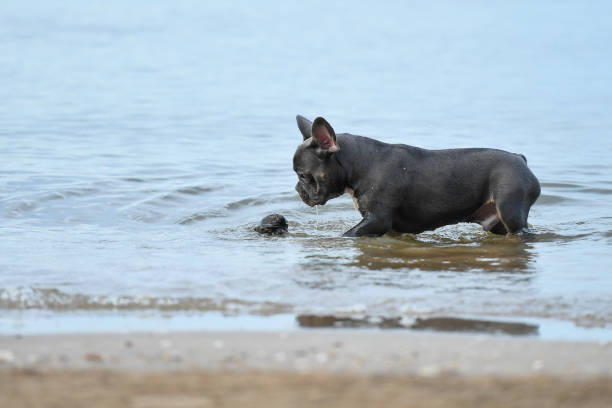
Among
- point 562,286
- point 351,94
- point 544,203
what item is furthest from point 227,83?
point 562,286

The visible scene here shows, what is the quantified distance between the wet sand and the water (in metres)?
0.54

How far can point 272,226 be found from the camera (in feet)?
33.3

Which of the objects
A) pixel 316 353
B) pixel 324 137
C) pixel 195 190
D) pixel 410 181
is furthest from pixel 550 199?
pixel 316 353

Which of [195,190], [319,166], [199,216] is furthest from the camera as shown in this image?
[195,190]

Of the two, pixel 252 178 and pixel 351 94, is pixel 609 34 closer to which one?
pixel 351 94

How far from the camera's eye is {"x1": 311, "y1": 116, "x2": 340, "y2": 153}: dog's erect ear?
364 inches

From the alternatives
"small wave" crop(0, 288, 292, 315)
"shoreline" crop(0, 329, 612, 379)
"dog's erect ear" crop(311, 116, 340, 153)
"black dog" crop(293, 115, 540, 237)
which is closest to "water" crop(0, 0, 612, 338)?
"small wave" crop(0, 288, 292, 315)

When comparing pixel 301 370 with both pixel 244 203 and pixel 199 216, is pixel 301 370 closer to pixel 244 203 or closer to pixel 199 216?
pixel 199 216

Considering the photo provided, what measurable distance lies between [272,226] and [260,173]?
491 centimetres

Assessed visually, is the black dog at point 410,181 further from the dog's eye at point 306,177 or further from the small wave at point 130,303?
the small wave at point 130,303

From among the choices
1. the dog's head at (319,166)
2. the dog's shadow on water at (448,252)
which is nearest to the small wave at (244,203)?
the dog's head at (319,166)

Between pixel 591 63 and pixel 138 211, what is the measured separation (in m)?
26.0

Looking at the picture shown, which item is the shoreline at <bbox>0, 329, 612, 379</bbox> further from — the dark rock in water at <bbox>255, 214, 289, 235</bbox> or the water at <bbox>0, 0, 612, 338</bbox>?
the dark rock in water at <bbox>255, 214, 289, 235</bbox>

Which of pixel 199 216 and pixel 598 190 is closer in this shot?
pixel 199 216
